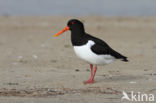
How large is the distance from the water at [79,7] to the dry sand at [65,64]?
210 centimetres

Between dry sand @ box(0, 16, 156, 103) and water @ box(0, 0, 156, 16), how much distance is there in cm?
210

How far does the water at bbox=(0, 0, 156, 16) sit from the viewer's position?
21797mm

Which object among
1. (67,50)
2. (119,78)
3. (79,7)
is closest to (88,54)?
(119,78)

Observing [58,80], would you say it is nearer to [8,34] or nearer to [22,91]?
[22,91]

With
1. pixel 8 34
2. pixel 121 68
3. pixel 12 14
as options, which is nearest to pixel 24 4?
pixel 12 14

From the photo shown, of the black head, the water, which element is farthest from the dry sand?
the water

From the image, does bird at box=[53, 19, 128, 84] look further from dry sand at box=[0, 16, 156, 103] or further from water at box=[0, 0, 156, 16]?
water at box=[0, 0, 156, 16]

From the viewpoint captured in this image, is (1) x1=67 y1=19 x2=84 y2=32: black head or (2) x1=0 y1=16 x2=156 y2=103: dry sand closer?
(2) x1=0 y1=16 x2=156 y2=103: dry sand

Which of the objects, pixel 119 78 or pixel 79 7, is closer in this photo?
pixel 119 78

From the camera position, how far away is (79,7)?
23.2 m

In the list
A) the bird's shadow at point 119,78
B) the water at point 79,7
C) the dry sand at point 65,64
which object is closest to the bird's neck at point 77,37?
the dry sand at point 65,64

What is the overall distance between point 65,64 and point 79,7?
40.9ft

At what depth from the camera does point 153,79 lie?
870cm

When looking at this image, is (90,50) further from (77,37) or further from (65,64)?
(65,64)
